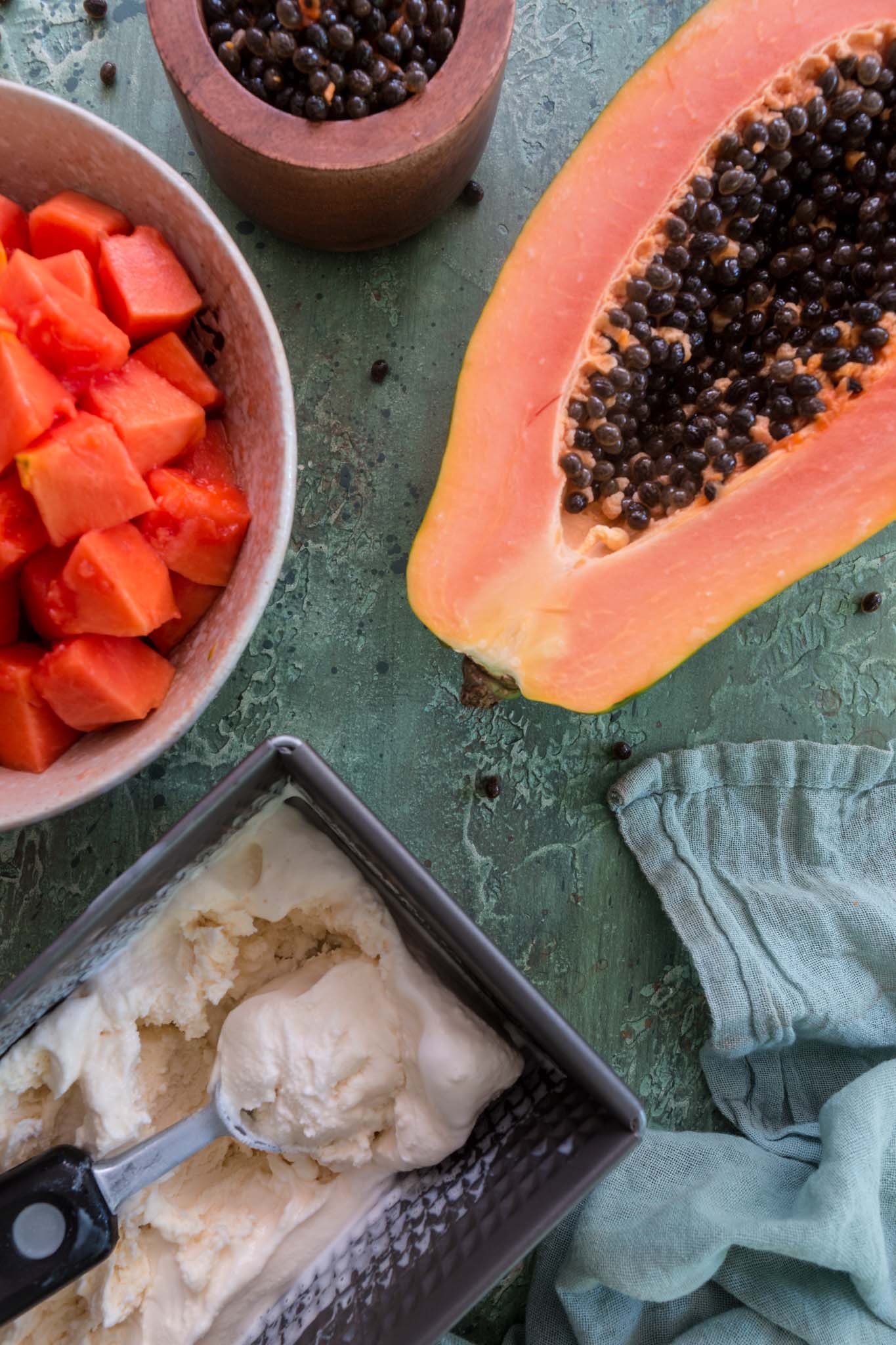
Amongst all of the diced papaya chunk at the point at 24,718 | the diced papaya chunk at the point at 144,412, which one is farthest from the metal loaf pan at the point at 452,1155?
the diced papaya chunk at the point at 144,412

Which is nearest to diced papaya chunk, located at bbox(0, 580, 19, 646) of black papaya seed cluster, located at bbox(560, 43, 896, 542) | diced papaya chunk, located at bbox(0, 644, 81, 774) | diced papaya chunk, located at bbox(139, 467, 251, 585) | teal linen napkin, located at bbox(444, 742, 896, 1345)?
diced papaya chunk, located at bbox(0, 644, 81, 774)

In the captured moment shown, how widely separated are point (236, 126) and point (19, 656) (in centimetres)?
43

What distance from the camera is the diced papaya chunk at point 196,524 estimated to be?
2.60 ft

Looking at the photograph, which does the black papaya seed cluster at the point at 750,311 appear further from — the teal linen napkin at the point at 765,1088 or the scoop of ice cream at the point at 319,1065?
the scoop of ice cream at the point at 319,1065

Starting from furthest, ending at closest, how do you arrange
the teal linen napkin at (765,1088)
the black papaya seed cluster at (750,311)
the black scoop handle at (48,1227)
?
1. the teal linen napkin at (765,1088)
2. the black papaya seed cluster at (750,311)
3. the black scoop handle at (48,1227)

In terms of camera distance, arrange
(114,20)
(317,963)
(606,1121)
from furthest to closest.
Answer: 1. (114,20)
2. (317,963)
3. (606,1121)

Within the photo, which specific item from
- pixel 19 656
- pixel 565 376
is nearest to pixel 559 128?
pixel 565 376

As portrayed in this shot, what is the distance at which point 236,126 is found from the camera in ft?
2.57

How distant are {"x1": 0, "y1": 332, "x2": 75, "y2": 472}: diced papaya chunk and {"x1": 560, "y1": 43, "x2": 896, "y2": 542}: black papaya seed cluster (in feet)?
1.26

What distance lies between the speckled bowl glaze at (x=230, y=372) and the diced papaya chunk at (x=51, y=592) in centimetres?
9

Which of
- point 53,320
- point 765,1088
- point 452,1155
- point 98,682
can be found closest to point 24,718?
point 98,682

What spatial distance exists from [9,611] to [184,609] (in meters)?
0.13

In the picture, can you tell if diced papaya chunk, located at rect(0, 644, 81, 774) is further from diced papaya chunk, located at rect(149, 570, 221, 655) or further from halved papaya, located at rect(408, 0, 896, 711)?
halved papaya, located at rect(408, 0, 896, 711)

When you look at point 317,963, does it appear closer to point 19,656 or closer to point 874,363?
point 19,656
